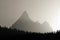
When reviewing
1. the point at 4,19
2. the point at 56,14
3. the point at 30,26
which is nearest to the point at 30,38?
the point at 30,26

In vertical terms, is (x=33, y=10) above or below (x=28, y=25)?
above

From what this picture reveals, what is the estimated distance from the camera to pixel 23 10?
169cm

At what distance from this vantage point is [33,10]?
1.71m

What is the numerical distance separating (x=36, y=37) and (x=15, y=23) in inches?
34.1

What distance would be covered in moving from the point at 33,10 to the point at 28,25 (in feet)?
0.79

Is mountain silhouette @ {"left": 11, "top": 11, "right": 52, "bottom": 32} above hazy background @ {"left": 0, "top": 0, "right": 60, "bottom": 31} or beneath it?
beneath

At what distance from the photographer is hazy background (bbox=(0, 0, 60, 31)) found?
1.65m

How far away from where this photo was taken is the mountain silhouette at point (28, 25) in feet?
5.14

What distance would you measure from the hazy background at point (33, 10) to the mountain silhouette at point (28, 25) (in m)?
0.07

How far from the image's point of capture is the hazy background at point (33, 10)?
1654 mm

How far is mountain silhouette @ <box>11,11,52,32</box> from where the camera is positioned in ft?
5.14

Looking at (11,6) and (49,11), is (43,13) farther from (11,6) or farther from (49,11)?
(11,6)

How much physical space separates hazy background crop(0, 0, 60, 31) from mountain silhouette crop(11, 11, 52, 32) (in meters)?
0.07

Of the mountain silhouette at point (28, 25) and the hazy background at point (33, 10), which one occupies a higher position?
the hazy background at point (33, 10)
